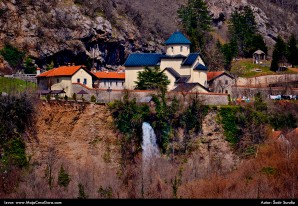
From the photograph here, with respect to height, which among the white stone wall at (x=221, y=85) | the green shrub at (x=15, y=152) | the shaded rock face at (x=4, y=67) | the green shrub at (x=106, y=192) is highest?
the shaded rock face at (x=4, y=67)

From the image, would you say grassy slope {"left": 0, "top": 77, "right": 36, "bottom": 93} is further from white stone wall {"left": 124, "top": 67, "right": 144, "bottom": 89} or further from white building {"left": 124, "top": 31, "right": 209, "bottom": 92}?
white building {"left": 124, "top": 31, "right": 209, "bottom": 92}

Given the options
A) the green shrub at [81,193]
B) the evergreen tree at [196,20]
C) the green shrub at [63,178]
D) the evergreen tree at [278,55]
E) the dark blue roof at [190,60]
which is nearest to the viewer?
the green shrub at [81,193]

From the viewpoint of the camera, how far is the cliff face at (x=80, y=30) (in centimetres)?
6309

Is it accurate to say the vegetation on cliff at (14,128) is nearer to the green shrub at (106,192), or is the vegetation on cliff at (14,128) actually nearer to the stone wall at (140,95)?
the stone wall at (140,95)

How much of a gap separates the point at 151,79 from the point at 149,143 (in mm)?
6762

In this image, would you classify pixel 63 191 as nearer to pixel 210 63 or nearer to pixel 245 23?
pixel 210 63

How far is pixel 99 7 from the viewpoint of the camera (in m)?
69.1

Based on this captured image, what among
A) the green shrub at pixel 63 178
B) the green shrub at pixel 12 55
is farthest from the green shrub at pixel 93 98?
the green shrub at pixel 12 55

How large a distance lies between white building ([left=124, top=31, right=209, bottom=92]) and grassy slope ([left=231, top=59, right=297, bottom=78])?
1058 cm

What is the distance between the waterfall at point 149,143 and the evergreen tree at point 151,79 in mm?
4756

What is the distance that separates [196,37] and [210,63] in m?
2.46

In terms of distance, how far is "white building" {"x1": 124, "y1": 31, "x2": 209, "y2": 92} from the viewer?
58312 millimetres

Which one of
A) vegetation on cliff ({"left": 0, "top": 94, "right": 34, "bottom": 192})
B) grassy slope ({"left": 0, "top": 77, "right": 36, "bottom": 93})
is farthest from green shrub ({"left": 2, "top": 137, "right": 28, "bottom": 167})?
grassy slope ({"left": 0, "top": 77, "right": 36, "bottom": 93})
